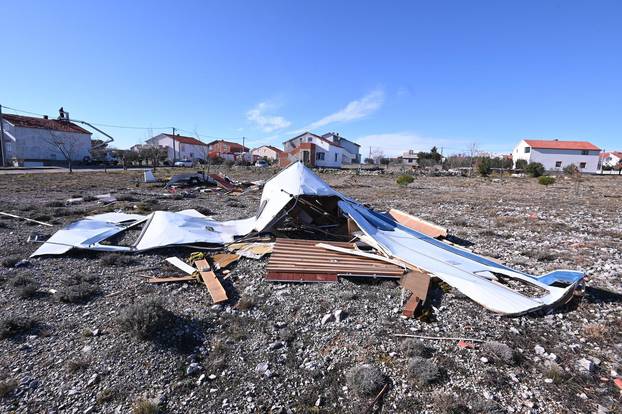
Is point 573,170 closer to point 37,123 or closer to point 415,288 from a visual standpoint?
point 415,288

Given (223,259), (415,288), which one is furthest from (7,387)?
(415,288)

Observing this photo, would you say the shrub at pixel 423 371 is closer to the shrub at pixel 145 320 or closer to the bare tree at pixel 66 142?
the shrub at pixel 145 320

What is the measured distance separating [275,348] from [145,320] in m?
1.59

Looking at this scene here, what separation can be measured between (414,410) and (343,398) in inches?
24.8

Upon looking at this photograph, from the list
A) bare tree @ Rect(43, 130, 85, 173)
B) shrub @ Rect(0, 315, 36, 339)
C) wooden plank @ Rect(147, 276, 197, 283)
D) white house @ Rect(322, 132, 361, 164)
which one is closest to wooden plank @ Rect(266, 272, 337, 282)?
wooden plank @ Rect(147, 276, 197, 283)

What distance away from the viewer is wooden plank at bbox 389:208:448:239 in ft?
26.4

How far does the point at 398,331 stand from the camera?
12.8ft

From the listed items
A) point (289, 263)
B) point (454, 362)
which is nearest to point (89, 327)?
point (289, 263)

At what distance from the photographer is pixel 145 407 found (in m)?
2.62

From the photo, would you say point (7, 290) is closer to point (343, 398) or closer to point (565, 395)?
point (343, 398)

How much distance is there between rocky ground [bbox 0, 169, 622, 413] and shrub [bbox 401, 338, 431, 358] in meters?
0.02

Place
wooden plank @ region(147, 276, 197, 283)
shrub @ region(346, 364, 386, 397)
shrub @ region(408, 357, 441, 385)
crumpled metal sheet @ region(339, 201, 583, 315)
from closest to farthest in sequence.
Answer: shrub @ region(346, 364, 386, 397) → shrub @ region(408, 357, 441, 385) → crumpled metal sheet @ region(339, 201, 583, 315) → wooden plank @ region(147, 276, 197, 283)

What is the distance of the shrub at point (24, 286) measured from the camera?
14.8 ft

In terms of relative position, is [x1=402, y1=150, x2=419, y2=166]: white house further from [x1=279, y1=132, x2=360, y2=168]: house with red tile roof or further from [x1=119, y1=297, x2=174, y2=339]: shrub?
[x1=119, y1=297, x2=174, y2=339]: shrub
